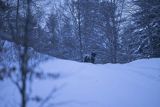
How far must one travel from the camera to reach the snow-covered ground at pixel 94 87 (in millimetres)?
9672

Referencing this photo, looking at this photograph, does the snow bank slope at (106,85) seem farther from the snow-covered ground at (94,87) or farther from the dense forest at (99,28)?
the dense forest at (99,28)

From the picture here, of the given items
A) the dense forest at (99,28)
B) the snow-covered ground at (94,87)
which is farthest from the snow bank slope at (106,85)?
the dense forest at (99,28)

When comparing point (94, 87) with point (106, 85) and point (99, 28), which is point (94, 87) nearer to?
point (106, 85)

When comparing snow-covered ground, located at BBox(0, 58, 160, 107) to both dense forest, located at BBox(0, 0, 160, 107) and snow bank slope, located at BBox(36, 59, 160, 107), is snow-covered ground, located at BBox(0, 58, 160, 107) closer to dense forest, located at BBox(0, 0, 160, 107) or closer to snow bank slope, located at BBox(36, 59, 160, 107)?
snow bank slope, located at BBox(36, 59, 160, 107)

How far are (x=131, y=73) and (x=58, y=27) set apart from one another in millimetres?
28333

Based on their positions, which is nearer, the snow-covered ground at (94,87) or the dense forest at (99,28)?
the snow-covered ground at (94,87)

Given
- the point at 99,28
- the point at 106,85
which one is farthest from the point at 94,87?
the point at 99,28

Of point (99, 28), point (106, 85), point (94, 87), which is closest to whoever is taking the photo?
point (94, 87)

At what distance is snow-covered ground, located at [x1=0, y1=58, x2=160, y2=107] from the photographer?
9.67 meters

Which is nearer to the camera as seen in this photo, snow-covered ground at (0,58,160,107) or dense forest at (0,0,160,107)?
snow-covered ground at (0,58,160,107)

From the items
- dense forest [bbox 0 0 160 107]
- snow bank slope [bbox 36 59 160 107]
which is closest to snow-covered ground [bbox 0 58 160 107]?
snow bank slope [bbox 36 59 160 107]

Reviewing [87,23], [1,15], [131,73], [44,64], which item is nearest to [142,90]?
[131,73]

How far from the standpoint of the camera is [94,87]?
10.8 m

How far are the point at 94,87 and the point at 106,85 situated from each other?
528 mm
